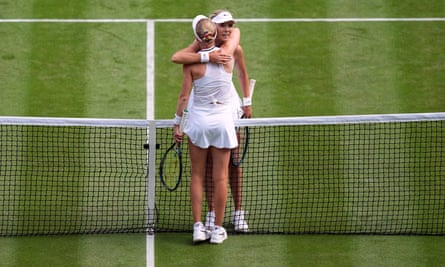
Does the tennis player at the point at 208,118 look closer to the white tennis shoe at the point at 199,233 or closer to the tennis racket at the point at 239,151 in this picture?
the white tennis shoe at the point at 199,233

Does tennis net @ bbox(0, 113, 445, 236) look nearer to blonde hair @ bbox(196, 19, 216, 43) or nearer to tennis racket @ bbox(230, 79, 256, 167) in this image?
tennis racket @ bbox(230, 79, 256, 167)

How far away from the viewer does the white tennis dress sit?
1149 cm

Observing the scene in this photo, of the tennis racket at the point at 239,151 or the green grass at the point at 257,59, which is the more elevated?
the green grass at the point at 257,59

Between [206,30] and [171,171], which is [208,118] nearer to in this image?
[206,30]

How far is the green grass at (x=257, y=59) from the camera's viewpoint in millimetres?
14969

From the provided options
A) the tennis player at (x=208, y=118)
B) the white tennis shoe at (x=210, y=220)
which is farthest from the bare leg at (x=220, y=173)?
the white tennis shoe at (x=210, y=220)

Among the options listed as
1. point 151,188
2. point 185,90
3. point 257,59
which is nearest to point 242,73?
point 185,90

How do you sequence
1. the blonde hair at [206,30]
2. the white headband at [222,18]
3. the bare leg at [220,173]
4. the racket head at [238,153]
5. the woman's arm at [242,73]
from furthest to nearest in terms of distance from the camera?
the racket head at [238,153]
the woman's arm at [242,73]
the bare leg at [220,173]
the white headband at [222,18]
the blonde hair at [206,30]

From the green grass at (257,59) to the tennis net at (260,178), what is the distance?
726 millimetres

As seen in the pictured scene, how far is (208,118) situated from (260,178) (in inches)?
74.8

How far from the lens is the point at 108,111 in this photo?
14.8 m

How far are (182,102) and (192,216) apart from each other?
1.64 meters

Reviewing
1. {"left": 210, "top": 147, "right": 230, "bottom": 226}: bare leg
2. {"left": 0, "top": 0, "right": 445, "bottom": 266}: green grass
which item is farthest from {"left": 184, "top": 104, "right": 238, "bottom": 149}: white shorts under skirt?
{"left": 0, "top": 0, "right": 445, "bottom": 266}: green grass

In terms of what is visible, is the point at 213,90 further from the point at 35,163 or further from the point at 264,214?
the point at 35,163
